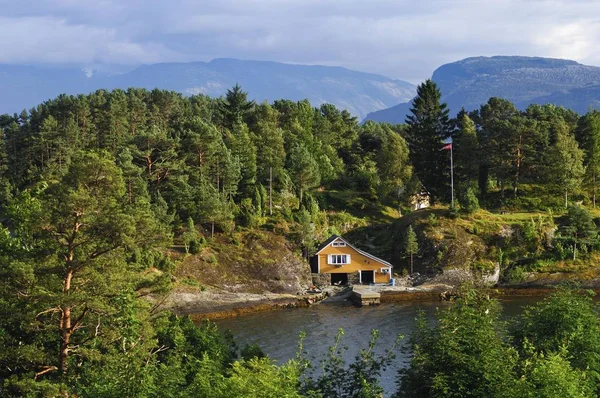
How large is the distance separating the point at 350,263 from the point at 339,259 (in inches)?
50.9

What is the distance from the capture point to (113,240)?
78.3 feet

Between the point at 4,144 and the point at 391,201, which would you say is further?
the point at 4,144

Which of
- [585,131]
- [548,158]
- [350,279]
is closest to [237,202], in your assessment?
[350,279]

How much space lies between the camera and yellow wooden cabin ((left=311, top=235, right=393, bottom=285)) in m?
68.0

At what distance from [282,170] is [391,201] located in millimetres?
16211

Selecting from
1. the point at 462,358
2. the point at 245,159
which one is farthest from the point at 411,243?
the point at 462,358

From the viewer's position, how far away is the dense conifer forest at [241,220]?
61.5ft

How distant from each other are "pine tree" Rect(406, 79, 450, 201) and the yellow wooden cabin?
17.2 m

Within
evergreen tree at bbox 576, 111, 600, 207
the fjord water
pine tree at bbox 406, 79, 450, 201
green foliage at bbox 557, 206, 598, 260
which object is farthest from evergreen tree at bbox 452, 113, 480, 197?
the fjord water

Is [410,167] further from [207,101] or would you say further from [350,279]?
[207,101]

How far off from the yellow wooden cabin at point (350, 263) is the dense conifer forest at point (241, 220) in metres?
2.03

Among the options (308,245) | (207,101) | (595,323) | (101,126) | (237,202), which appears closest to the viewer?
(595,323)

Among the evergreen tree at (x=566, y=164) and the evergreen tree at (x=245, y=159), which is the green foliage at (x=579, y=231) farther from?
the evergreen tree at (x=245, y=159)

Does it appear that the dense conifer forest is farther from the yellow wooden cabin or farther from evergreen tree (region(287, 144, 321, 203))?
the yellow wooden cabin
